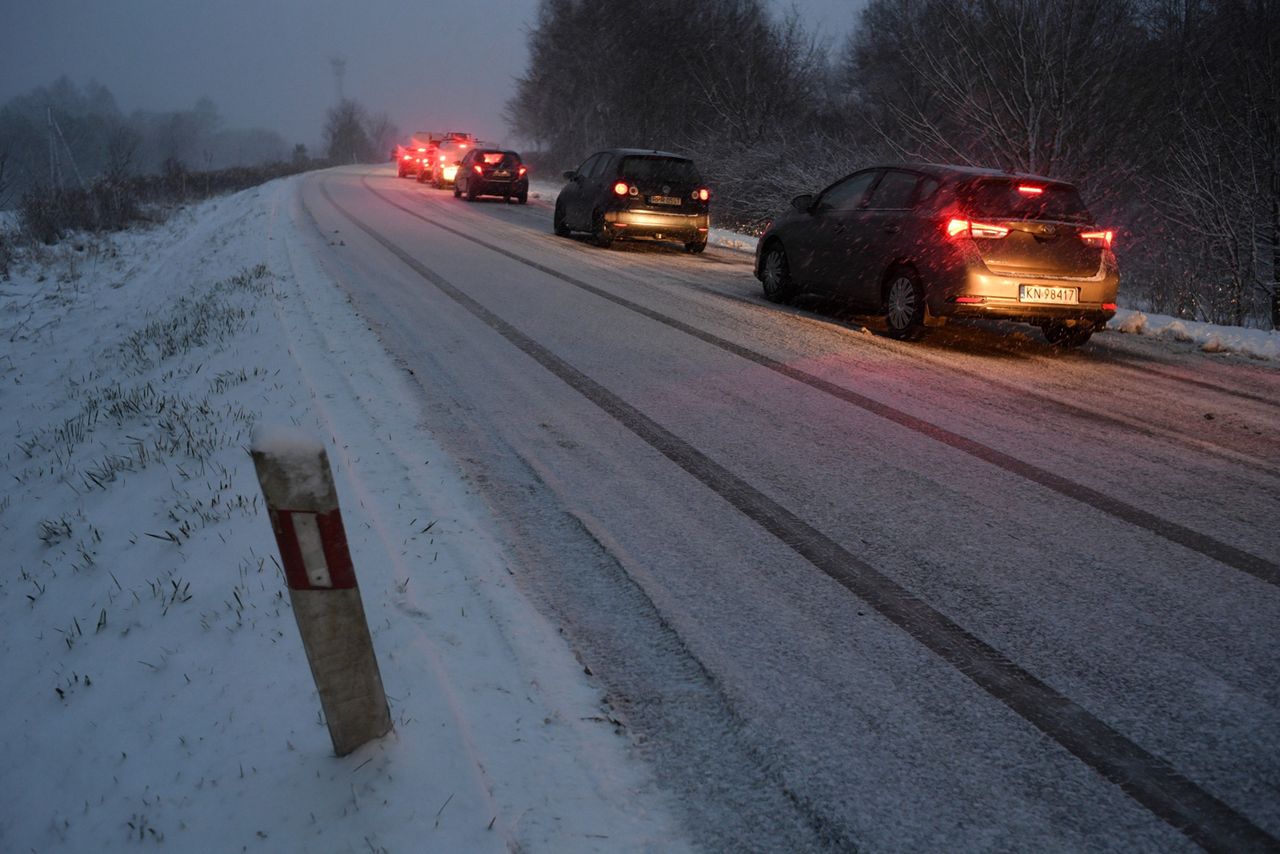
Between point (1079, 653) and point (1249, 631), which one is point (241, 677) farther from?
point (1249, 631)

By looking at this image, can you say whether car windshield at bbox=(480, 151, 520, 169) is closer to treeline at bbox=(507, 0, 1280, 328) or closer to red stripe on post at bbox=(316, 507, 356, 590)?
treeline at bbox=(507, 0, 1280, 328)

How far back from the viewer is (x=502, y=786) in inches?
93.8

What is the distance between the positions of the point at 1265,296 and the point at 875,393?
35.7 ft

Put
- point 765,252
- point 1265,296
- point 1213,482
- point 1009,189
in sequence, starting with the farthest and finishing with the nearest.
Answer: point 1265,296, point 765,252, point 1009,189, point 1213,482

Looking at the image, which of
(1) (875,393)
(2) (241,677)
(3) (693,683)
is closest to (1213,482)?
(1) (875,393)

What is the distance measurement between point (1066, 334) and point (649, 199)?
8406 mm

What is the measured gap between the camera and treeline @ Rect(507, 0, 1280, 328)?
12.8 m

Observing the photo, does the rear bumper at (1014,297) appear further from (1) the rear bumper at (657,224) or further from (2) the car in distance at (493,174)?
(2) the car in distance at (493,174)

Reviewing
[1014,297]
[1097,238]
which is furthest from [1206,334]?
[1014,297]

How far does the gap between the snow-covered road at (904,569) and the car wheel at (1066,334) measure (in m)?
0.49

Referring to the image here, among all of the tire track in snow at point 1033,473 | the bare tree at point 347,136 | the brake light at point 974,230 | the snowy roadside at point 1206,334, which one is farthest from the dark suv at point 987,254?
the bare tree at point 347,136

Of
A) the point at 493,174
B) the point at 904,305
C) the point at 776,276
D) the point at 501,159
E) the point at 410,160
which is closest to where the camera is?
the point at 904,305

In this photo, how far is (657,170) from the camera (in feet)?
50.4

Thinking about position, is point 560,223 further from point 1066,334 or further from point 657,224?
point 1066,334
